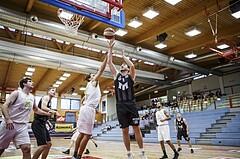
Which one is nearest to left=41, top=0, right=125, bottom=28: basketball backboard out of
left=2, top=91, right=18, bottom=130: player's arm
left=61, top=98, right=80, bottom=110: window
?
left=2, top=91, right=18, bottom=130: player's arm

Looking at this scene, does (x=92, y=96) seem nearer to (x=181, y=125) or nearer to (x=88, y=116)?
(x=88, y=116)

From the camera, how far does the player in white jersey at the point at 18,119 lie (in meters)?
3.04

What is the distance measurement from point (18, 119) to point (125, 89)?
185cm

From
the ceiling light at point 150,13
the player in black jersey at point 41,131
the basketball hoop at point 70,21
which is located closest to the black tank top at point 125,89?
the player in black jersey at point 41,131

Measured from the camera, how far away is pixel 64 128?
2261cm

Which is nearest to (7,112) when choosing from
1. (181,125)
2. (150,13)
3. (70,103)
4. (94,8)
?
(94,8)

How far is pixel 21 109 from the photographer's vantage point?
3.28 m

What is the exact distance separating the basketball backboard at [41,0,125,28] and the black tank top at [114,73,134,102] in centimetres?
219

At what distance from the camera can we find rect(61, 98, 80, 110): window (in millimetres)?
26516

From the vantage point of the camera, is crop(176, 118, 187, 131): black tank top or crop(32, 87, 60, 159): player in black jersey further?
crop(176, 118, 187, 131): black tank top

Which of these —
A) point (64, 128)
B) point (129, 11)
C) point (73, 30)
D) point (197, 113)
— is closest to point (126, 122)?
point (73, 30)

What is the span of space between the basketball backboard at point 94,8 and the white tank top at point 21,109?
2.47 m

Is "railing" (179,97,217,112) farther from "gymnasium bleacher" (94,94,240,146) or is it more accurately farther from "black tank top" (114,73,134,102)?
"black tank top" (114,73,134,102)

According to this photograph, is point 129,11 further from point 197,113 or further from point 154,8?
point 197,113
